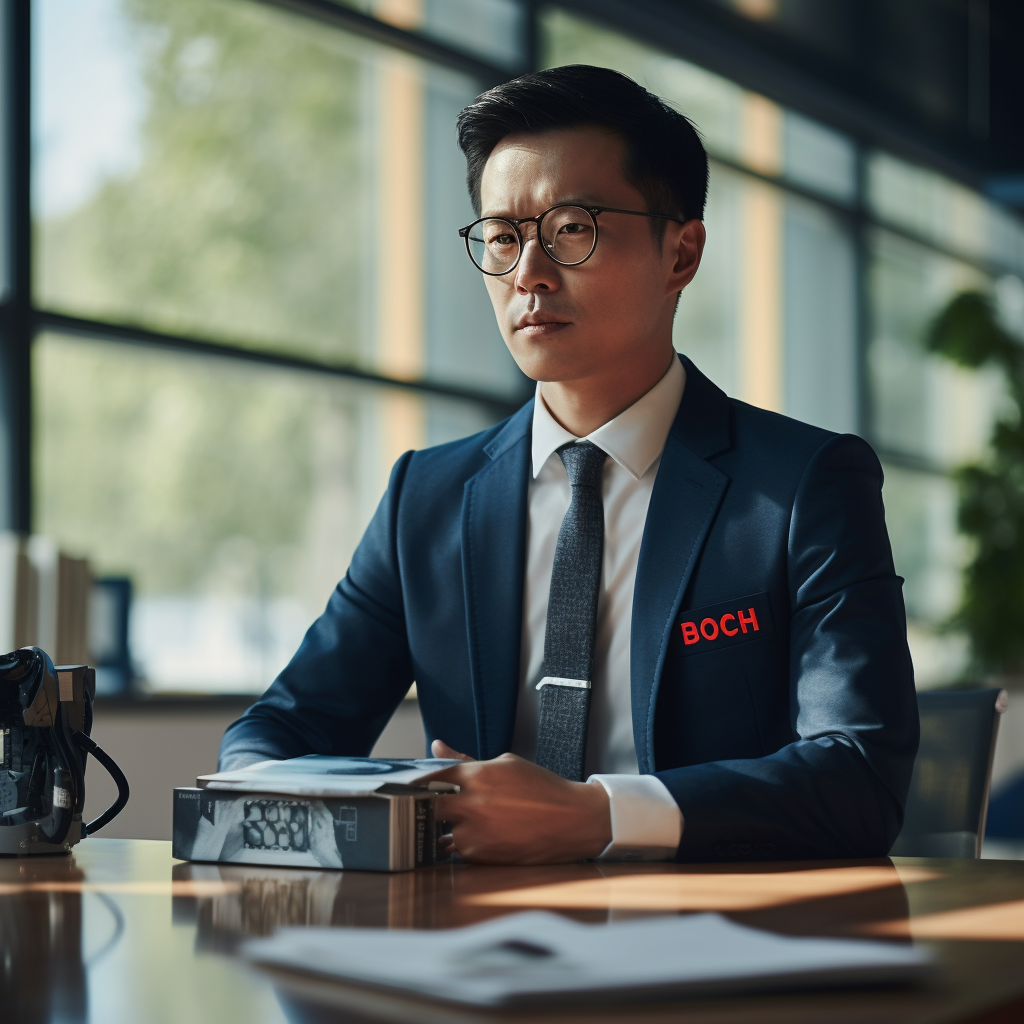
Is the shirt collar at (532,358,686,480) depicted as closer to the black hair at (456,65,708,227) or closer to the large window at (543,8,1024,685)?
the black hair at (456,65,708,227)

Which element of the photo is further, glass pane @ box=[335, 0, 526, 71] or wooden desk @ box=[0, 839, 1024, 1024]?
glass pane @ box=[335, 0, 526, 71]

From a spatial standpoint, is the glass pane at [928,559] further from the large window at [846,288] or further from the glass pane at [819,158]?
the glass pane at [819,158]

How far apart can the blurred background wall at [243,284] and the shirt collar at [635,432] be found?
123cm

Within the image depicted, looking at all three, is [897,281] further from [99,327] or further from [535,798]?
[535,798]

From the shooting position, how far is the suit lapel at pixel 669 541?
1.66m

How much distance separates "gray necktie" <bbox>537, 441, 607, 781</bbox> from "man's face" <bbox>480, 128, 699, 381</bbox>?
23cm

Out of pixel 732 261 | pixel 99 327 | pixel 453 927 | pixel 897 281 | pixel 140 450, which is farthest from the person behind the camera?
pixel 897 281

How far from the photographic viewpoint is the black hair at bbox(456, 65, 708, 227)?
1.79 meters

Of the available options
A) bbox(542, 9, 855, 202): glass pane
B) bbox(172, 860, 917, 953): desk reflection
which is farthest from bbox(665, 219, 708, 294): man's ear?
bbox(542, 9, 855, 202): glass pane

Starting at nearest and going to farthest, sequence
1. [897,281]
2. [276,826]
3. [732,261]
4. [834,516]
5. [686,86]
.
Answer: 1. [276,826]
2. [834,516]
3. [686,86]
4. [732,261]
5. [897,281]

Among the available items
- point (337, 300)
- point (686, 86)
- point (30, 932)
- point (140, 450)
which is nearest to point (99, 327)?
point (140, 450)

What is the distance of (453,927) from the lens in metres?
0.94

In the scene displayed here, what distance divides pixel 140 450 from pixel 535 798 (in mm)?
2996

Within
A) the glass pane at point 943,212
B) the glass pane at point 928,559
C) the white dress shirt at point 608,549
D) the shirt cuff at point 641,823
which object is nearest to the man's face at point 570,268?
the white dress shirt at point 608,549
